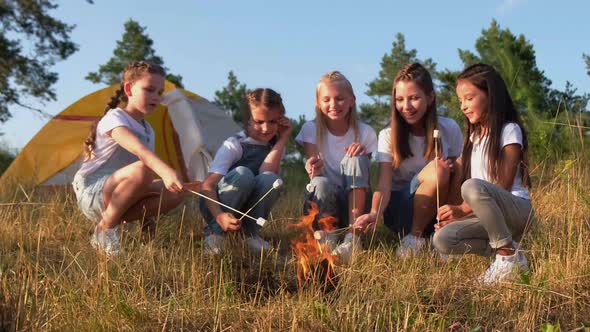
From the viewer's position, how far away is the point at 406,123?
11.7ft

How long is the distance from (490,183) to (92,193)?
220 centimetres

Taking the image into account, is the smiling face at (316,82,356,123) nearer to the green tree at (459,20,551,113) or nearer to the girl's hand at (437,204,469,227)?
the girl's hand at (437,204,469,227)

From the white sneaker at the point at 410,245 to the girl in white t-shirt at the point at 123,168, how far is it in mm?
1320

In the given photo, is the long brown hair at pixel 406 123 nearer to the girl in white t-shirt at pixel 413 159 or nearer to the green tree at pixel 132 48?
the girl in white t-shirt at pixel 413 159

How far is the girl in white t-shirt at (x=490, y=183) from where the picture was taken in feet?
9.34

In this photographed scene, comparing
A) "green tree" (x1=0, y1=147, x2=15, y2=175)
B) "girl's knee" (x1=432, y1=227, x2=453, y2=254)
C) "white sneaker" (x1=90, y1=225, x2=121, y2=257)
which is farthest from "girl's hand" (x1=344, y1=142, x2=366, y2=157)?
"green tree" (x1=0, y1=147, x2=15, y2=175)

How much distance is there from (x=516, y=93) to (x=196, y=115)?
362 centimetres

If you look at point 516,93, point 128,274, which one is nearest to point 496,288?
point 128,274

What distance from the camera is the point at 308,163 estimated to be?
134 inches

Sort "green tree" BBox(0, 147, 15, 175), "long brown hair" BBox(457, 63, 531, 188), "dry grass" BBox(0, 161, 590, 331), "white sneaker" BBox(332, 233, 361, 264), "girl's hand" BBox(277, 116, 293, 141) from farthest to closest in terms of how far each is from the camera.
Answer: "green tree" BBox(0, 147, 15, 175)
"girl's hand" BBox(277, 116, 293, 141)
"long brown hair" BBox(457, 63, 531, 188)
"white sneaker" BBox(332, 233, 361, 264)
"dry grass" BBox(0, 161, 590, 331)

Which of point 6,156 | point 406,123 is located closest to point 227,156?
point 406,123

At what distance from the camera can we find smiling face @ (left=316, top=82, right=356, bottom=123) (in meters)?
3.50

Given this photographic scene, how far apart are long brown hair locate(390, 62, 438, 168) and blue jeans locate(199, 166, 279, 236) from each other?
0.74 m

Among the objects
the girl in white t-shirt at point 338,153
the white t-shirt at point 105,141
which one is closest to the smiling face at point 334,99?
the girl in white t-shirt at point 338,153
